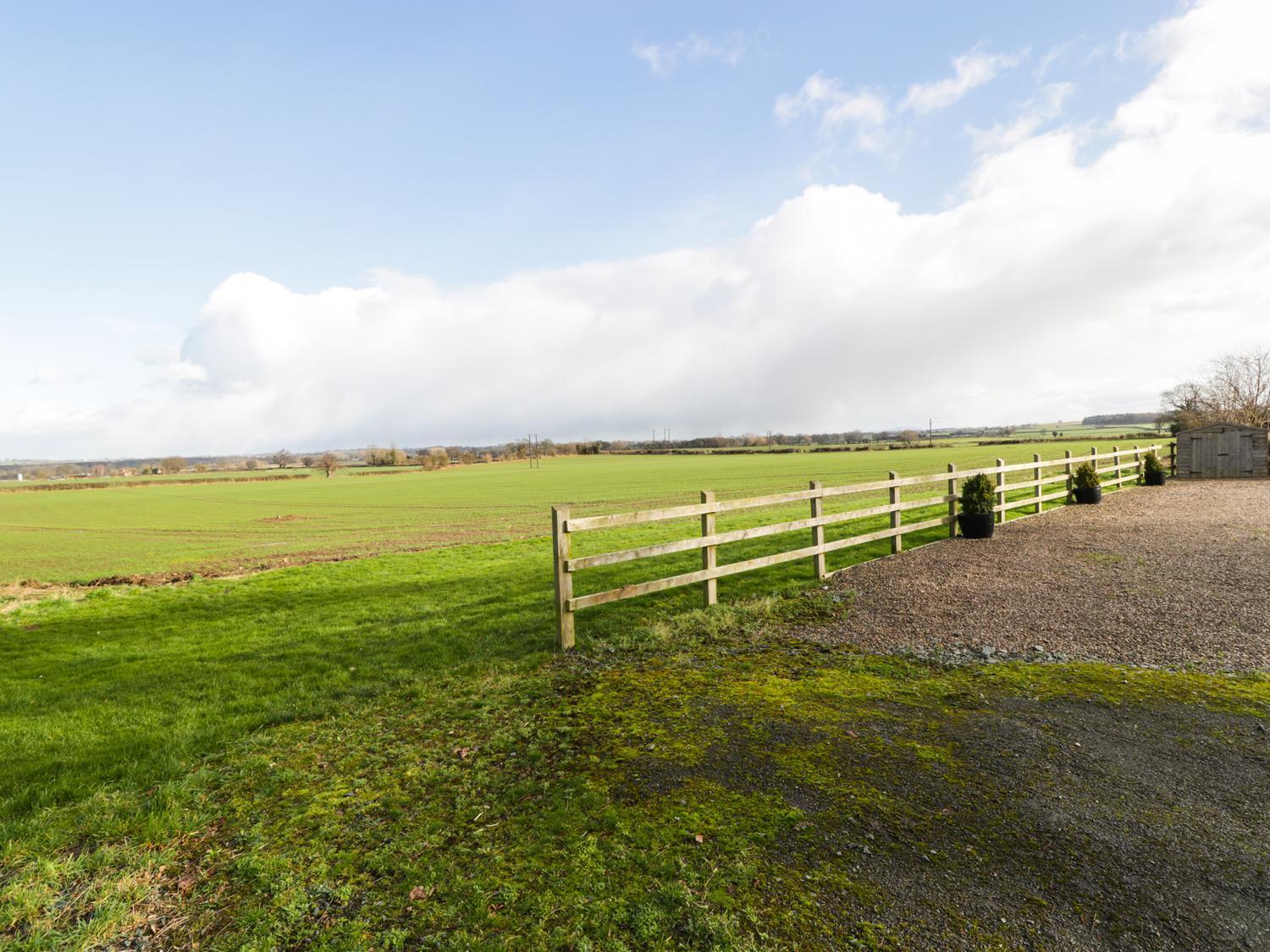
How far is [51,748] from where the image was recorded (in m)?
5.21

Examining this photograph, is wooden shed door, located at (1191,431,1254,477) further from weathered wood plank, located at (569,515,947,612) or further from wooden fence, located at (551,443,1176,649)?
weathered wood plank, located at (569,515,947,612)

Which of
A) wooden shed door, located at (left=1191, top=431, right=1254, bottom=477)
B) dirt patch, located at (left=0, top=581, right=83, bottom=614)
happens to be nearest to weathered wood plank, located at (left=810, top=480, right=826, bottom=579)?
dirt patch, located at (left=0, top=581, right=83, bottom=614)

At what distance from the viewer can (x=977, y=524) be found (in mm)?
12375

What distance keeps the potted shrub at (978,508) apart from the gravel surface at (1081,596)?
0.25 meters

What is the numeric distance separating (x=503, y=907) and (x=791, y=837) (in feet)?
4.94

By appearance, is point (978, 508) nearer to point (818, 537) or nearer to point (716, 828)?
point (818, 537)

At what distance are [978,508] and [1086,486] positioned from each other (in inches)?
308

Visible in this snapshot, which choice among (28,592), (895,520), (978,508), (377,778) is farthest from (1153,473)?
(28,592)

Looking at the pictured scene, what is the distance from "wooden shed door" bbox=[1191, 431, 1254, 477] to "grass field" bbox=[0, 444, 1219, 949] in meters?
24.8

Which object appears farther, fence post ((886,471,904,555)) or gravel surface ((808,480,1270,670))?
fence post ((886,471,904,555))

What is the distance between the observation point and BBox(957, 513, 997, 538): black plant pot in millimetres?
12289

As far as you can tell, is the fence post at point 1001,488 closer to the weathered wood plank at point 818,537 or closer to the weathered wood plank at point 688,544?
the weathered wood plank at point 688,544

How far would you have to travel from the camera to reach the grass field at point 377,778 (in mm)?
2904

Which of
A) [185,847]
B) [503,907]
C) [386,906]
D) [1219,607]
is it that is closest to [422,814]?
[386,906]
